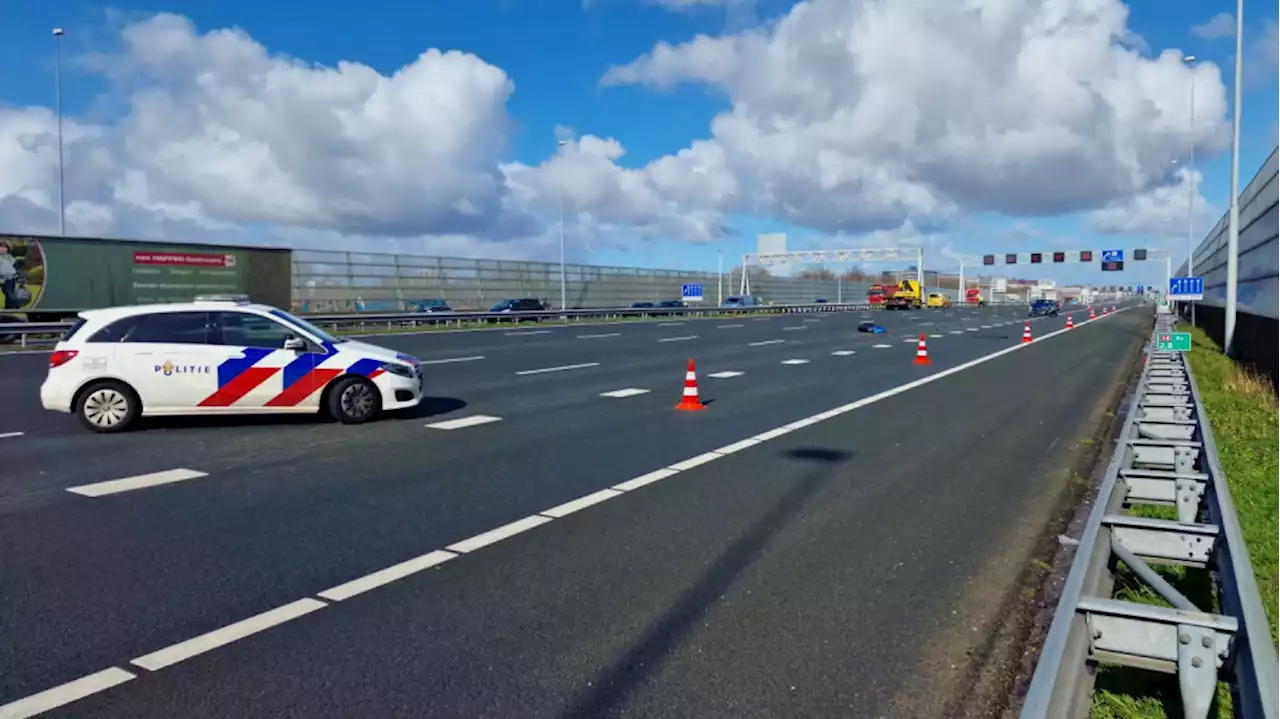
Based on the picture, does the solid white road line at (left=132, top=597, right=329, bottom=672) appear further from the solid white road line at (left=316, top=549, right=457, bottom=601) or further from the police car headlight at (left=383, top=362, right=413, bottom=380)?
the police car headlight at (left=383, top=362, right=413, bottom=380)

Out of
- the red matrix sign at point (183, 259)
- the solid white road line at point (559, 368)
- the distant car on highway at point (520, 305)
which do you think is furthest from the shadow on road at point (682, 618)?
the distant car on highway at point (520, 305)

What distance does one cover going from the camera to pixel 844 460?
9.24m

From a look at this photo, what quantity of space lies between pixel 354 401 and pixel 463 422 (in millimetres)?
1342

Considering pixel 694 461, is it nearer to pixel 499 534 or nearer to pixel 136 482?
pixel 499 534

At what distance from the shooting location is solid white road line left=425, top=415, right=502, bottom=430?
11.1 meters

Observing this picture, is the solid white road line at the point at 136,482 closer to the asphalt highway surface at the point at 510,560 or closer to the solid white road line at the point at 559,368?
the asphalt highway surface at the point at 510,560

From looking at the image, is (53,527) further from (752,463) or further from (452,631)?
(752,463)

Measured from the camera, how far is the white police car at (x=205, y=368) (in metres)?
10.3

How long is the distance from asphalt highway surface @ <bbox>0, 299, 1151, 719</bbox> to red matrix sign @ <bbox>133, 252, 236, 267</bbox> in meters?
21.0

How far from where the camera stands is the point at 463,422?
455 inches

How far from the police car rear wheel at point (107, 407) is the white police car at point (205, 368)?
0.03ft

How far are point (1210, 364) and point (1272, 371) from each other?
5.66 meters

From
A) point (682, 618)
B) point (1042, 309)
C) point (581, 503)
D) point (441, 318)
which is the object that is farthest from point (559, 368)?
point (1042, 309)

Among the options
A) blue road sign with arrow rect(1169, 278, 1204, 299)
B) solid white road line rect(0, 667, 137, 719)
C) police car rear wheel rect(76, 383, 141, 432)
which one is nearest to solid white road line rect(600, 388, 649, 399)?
police car rear wheel rect(76, 383, 141, 432)
